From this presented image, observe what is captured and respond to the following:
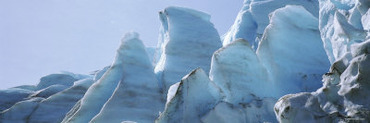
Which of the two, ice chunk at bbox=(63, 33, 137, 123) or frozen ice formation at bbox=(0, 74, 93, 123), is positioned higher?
ice chunk at bbox=(63, 33, 137, 123)

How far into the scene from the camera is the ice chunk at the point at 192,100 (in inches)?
234

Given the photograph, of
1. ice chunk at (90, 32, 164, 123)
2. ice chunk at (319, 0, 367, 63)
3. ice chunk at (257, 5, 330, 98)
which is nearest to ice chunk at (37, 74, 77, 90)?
ice chunk at (90, 32, 164, 123)

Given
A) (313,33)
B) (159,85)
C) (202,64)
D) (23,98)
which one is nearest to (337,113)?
(313,33)

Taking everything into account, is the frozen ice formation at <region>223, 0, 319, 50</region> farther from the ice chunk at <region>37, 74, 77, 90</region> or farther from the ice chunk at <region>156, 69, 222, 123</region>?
the ice chunk at <region>37, 74, 77, 90</region>

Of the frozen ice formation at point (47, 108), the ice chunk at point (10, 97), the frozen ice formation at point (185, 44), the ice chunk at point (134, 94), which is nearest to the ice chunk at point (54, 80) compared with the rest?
the ice chunk at point (10, 97)

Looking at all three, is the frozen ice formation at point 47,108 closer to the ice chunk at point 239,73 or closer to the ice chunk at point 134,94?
the ice chunk at point 134,94

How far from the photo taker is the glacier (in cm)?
416

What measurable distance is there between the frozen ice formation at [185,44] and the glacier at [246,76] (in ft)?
0.12

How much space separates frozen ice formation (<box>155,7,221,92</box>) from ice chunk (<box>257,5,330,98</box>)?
3419 millimetres

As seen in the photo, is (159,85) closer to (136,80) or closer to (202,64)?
(136,80)

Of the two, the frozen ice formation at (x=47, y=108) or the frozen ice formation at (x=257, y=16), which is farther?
the frozen ice formation at (x=257, y=16)

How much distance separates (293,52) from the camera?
835 centimetres

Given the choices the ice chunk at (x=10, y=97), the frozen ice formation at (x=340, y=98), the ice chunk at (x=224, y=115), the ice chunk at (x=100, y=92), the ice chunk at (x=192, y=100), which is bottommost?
the ice chunk at (x=10, y=97)

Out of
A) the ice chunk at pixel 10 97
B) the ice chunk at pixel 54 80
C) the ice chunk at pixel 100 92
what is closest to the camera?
the ice chunk at pixel 100 92
